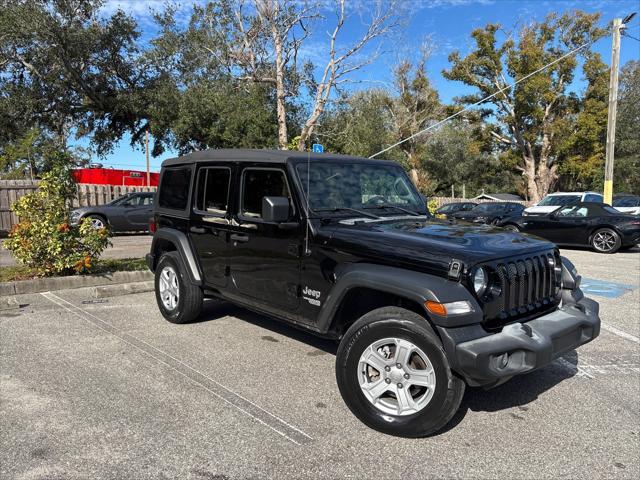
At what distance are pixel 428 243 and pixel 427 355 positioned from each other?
0.75m

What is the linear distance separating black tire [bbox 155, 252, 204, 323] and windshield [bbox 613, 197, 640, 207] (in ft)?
63.0

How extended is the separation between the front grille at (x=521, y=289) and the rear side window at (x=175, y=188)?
3.54 m

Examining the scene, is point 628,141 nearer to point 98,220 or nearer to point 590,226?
point 590,226

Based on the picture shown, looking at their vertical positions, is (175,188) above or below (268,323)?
above

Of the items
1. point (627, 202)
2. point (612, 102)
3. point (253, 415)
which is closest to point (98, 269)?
point (253, 415)

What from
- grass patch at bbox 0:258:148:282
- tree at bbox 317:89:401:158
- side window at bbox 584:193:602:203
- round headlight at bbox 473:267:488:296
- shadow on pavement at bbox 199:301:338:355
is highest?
tree at bbox 317:89:401:158

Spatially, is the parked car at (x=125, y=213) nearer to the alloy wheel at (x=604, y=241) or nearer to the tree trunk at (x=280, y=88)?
the tree trunk at (x=280, y=88)

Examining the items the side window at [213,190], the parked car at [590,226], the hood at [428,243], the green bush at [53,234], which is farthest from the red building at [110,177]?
the hood at [428,243]

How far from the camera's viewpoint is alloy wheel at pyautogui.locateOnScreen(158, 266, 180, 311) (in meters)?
5.60

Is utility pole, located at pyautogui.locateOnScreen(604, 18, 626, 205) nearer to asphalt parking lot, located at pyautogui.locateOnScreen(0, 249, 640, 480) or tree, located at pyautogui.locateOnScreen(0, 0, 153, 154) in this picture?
asphalt parking lot, located at pyautogui.locateOnScreen(0, 249, 640, 480)

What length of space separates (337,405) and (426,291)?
4.07 feet

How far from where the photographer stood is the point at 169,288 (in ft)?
18.8

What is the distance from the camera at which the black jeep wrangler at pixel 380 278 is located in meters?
3.04

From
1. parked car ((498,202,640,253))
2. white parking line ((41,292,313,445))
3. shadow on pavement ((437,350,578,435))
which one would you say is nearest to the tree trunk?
parked car ((498,202,640,253))
